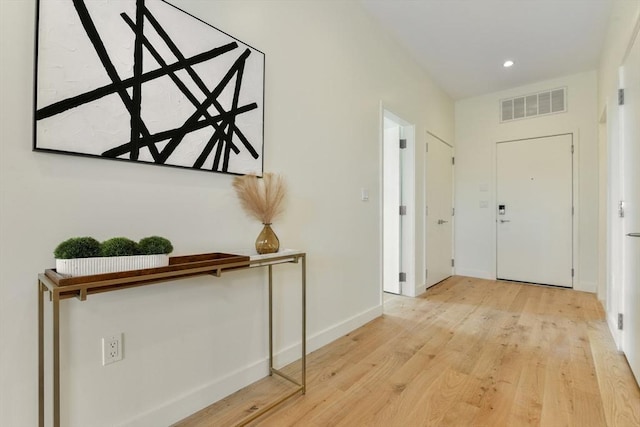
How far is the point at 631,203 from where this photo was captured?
1.99 meters

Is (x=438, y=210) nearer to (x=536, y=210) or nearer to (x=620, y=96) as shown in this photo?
(x=536, y=210)

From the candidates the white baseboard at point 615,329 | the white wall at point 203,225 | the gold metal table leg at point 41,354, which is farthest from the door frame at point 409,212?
the gold metal table leg at point 41,354

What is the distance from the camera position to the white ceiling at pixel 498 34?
9.16 feet

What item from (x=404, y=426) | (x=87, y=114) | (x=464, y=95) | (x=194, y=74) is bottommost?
(x=404, y=426)

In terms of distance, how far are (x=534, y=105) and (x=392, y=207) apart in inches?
102

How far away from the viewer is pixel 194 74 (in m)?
1.55

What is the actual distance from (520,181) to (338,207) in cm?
337

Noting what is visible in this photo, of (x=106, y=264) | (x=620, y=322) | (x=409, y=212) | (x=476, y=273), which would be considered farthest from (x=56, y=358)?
(x=476, y=273)

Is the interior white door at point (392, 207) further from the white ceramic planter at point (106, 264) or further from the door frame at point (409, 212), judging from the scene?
the white ceramic planter at point (106, 264)

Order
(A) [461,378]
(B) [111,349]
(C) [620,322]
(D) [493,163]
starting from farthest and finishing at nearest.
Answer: (D) [493,163]
(C) [620,322]
(A) [461,378]
(B) [111,349]

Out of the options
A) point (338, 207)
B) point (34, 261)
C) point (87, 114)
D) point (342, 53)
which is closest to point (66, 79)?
point (87, 114)

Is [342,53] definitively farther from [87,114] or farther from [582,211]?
[582,211]

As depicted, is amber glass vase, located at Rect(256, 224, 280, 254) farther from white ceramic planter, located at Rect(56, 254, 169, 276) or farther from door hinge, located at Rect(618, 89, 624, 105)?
door hinge, located at Rect(618, 89, 624, 105)

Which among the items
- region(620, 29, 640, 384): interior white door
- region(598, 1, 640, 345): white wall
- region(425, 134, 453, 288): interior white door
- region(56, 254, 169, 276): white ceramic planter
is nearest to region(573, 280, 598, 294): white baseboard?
region(598, 1, 640, 345): white wall
